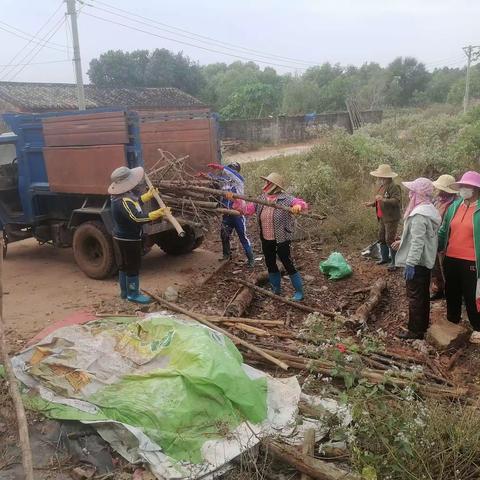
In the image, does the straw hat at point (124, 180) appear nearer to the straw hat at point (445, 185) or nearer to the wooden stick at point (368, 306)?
the wooden stick at point (368, 306)

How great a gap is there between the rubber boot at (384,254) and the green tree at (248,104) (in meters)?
29.3

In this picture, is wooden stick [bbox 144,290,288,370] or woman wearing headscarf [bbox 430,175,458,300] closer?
wooden stick [bbox 144,290,288,370]

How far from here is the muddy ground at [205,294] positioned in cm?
471

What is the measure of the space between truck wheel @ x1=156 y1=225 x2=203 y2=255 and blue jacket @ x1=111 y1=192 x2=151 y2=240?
2.05m

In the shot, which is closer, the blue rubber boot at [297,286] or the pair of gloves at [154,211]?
the pair of gloves at [154,211]

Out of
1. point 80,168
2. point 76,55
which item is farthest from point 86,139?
point 76,55

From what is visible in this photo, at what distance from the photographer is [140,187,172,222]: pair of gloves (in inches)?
222

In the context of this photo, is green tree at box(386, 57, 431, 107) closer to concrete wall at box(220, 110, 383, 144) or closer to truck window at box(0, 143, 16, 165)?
concrete wall at box(220, 110, 383, 144)

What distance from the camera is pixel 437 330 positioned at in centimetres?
489

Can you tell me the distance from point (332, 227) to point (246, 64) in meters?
68.1

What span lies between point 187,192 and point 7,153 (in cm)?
321

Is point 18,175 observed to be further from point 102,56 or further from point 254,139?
point 102,56

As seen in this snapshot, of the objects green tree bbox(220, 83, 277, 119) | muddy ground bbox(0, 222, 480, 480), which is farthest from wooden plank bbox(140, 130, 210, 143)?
green tree bbox(220, 83, 277, 119)

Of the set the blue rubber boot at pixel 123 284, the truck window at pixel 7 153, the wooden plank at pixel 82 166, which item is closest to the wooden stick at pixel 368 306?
the blue rubber boot at pixel 123 284
